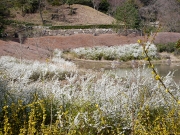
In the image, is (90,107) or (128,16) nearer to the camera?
(90,107)

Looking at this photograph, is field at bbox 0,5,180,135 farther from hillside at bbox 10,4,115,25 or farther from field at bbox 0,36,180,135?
hillside at bbox 10,4,115,25

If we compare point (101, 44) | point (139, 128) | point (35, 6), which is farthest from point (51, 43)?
point (139, 128)

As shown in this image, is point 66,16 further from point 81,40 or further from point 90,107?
point 90,107

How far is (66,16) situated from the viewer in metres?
42.2

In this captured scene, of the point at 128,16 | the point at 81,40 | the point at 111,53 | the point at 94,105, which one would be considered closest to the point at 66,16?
the point at 128,16

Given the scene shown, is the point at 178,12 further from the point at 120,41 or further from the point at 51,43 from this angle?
the point at 51,43

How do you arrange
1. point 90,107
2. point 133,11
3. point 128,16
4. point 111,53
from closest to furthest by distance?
1. point 90,107
2. point 111,53
3. point 133,11
4. point 128,16

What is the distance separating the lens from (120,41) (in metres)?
32.2

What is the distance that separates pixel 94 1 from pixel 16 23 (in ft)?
54.2

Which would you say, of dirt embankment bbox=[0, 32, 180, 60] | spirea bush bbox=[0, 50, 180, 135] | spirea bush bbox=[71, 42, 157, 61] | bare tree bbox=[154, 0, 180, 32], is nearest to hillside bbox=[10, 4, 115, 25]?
bare tree bbox=[154, 0, 180, 32]

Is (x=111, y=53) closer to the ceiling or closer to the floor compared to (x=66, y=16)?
closer to the floor

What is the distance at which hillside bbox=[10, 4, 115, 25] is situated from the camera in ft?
129

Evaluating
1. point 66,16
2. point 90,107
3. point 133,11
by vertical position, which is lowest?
point 66,16

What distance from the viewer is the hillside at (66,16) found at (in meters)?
39.3
